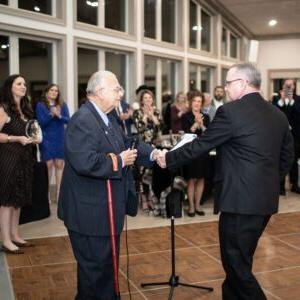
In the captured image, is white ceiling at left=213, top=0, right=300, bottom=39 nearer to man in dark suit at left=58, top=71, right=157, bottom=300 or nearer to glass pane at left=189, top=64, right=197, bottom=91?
glass pane at left=189, top=64, right=197, bottom=91

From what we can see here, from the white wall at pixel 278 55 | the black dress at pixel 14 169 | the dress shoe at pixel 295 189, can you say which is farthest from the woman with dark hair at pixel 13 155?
the white wall at pixel 278 55

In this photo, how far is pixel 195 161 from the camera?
5.48 metres

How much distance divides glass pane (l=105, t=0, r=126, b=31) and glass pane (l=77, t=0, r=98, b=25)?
0.95 feet

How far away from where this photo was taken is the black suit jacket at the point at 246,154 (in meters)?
2.44

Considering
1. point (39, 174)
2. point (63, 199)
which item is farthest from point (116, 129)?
point (39, 174)

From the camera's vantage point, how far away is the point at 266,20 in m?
12.4

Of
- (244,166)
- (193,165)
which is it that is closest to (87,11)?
(193,165)

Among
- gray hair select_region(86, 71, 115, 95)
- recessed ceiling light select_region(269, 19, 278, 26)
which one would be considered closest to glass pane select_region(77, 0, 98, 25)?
gray hair select_region(86, 71, 115, 95)

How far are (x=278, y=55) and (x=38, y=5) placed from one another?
1028 cm

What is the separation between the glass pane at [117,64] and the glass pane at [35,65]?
1.23m

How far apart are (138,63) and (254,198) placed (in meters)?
5.70

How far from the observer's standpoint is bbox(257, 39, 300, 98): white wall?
14.6 meters

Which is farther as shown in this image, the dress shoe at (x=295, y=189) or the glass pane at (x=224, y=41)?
the glass pane at (x=224, y=41)

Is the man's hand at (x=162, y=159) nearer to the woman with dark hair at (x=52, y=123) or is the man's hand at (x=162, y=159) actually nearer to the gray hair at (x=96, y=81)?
the gray hair at (x=96, y=81)
